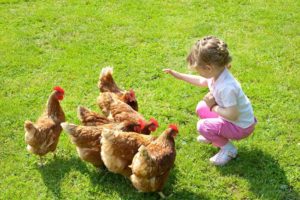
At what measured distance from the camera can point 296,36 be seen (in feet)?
27.5

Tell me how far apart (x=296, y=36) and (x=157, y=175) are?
492 cm

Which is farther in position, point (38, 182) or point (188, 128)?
point (188, 128)

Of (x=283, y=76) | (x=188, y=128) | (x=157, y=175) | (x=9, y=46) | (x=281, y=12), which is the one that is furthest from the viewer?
(x=281, y=12)

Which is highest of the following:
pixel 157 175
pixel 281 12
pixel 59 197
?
pixel 281 12

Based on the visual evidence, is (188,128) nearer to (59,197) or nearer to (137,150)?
(137,150)

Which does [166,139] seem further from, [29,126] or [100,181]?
[29,126]

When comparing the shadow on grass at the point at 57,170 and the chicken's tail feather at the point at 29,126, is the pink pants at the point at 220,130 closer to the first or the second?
the shadow on grass at the point at 57,170

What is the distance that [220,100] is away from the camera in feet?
17.0

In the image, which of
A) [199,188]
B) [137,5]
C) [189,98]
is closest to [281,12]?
[137,5]

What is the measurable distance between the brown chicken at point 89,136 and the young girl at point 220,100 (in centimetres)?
95

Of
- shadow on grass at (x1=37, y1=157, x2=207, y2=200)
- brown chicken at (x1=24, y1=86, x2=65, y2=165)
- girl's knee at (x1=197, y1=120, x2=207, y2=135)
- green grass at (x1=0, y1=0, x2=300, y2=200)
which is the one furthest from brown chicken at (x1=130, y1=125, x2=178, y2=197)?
brown chicken at (x1=24, y1=86, x2=65, y2=165)

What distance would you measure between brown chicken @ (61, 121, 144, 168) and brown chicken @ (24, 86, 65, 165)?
0.41 m

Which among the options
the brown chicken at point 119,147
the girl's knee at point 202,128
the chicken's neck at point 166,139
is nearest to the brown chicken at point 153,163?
the chicken's neck at point 166,139

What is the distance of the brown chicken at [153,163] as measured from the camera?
4.60 metres
